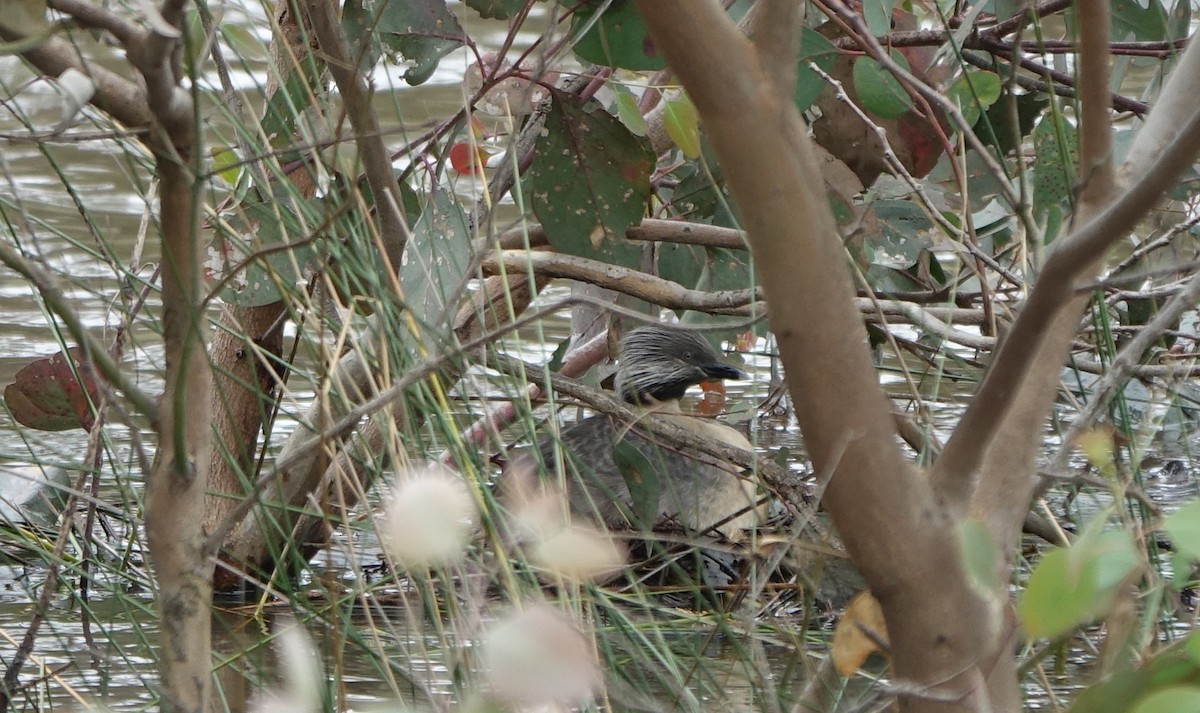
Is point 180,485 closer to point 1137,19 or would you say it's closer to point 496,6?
point 496,6

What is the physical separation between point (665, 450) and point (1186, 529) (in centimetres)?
251

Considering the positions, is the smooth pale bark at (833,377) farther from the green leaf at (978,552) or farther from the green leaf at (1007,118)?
the green leaf at (1007,118)

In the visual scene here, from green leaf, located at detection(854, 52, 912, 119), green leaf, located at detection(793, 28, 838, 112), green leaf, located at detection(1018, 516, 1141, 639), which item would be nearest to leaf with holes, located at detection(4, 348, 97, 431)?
green leaf, located at detection(793, 28, 838, 112)

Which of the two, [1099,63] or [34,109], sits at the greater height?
[34,109]

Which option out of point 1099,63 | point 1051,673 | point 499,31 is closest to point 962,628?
point 1099,63

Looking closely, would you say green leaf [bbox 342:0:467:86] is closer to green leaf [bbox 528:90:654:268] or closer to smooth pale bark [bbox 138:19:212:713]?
green leaf [bbox 528:90:654:268]

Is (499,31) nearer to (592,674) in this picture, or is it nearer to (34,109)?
(34,109)

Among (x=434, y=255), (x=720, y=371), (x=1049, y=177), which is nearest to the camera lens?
(x=434, y=255)

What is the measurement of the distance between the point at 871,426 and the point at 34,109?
212 inches

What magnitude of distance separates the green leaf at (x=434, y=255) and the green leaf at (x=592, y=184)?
12.2 inches

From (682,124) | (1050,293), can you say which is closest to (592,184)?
(682,124)

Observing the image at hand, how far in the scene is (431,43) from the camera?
2.50 meters

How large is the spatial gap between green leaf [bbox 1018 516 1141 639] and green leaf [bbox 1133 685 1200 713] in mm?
61

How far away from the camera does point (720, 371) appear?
4.20 m
